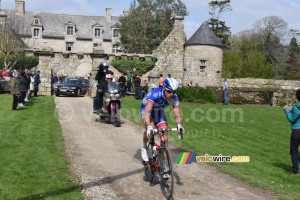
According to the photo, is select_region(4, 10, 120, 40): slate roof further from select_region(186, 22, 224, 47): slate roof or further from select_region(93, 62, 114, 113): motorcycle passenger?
select_region(93, 62, 114, 113): motorcycle passenger

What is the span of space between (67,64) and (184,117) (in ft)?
69.3

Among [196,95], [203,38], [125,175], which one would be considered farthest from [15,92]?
[203,38]

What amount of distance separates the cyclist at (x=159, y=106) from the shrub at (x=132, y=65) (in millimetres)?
28046

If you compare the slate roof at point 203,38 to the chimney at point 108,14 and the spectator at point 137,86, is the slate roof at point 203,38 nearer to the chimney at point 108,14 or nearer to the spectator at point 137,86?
the spectator at point 137,86

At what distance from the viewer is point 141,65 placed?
36969 mm

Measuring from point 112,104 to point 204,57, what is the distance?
26.9 m

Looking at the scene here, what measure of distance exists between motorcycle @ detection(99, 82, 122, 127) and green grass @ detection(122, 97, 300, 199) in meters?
1.70

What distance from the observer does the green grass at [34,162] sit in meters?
5.37

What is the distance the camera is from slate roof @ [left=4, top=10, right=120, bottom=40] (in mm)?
63188

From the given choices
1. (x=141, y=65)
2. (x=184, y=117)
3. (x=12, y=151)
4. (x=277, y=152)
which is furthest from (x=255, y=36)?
(x=12, y=151)

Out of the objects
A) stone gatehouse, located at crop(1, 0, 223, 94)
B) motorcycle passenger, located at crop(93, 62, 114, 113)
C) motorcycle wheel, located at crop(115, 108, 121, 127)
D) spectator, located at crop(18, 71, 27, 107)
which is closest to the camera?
motorcycle wheel, located at crop(115, 108, 121, 127)

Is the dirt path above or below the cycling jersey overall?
below
